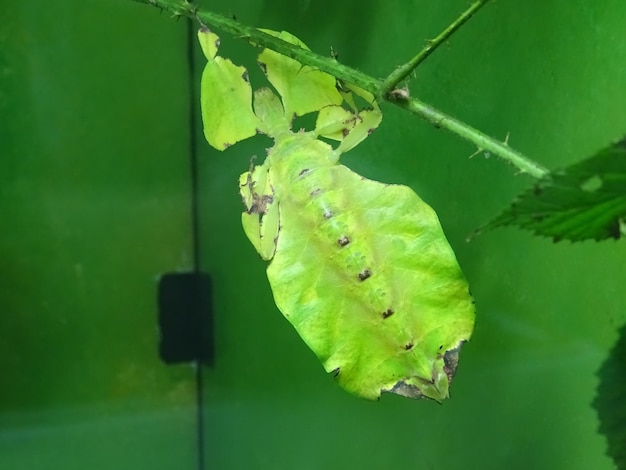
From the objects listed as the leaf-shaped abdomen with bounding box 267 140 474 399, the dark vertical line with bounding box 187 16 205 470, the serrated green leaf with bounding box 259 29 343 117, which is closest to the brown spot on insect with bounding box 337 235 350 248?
the leaf-shaped abdomen with bounding box 267 140 474 399

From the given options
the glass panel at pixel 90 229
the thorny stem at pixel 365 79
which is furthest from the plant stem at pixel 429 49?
the glass panel at pixel 90 229

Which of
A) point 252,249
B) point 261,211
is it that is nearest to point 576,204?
point 261,211

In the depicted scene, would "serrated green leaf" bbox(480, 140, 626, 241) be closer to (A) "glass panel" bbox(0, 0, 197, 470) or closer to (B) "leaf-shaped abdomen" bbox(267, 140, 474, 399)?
(B) "leaf-shaped abdomen" bbox(267, 140, 474, 399)

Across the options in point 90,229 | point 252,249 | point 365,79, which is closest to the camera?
point 365,79

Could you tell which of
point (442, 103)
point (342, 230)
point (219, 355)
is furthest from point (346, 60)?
point (219, 355)

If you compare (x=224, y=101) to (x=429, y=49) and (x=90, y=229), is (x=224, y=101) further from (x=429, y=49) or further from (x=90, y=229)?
(x=90, y=229)

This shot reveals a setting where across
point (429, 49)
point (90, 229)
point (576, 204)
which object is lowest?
point (576, 204)
